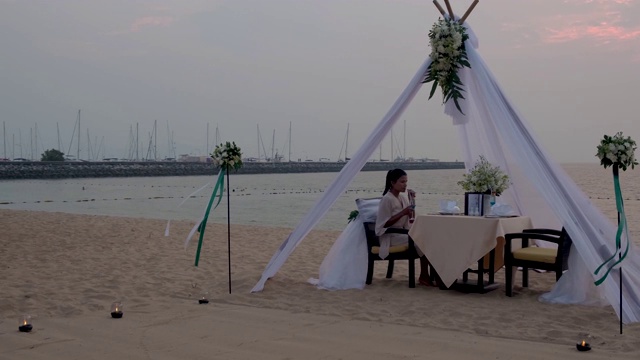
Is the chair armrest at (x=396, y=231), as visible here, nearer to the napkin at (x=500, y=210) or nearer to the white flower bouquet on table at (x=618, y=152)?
the napkin at (x=500, y=210)

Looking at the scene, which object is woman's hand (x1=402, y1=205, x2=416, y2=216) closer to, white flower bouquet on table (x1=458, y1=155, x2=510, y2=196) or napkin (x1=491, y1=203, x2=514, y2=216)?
white flower bouquet on table (x1=458, y1=155, x2=510, y2=196)

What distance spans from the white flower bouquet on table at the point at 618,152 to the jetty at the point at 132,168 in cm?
5329

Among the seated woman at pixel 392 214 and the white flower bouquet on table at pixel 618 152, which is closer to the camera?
the white flower bouquet on table at pixel 618 152

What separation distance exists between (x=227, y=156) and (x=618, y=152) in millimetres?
3606

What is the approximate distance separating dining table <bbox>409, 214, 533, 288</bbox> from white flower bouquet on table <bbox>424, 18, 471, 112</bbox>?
4.29 ft

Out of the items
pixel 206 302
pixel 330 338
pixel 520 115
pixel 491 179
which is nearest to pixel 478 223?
pixel 491 179

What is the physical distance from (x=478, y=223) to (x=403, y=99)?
148 cm

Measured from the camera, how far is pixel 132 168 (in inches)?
3295

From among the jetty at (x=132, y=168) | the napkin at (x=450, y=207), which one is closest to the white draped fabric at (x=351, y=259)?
the napkin at (x=450, y=207)

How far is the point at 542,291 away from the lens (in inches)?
259

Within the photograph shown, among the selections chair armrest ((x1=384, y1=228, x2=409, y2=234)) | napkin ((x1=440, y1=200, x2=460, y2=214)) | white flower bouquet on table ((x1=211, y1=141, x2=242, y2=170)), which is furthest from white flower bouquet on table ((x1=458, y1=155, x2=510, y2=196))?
white flower bouquet on table ((x1=211, y1=141, x2=242, y2=170))

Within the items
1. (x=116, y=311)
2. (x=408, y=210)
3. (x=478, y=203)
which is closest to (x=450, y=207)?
(x=478, y=203)

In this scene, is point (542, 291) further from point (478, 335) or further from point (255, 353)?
point (255, 353)

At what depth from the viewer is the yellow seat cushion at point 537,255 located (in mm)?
5980
